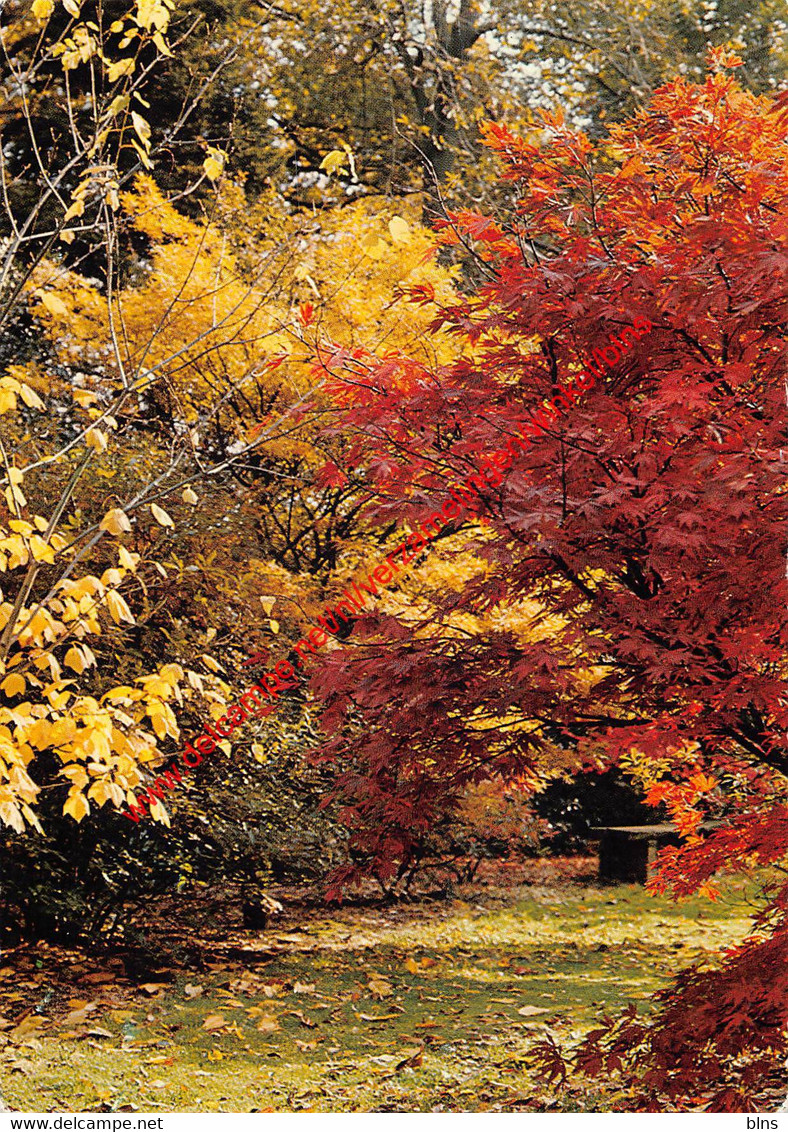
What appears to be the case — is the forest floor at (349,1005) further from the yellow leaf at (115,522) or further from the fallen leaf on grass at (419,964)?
the yellow leaf at (115,522)

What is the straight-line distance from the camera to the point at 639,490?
2.00 meters

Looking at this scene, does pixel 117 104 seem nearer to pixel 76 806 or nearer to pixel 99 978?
pixel 76 806

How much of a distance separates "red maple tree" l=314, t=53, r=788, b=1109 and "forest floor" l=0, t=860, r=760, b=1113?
3.04ft

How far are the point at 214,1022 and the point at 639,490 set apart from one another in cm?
242

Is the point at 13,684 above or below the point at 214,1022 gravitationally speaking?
above

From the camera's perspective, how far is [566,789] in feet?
18.8

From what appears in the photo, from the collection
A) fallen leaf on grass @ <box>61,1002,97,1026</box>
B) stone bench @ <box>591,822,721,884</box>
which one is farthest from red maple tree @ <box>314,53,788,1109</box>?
stone bench @ <box>591,822,721,884</box>

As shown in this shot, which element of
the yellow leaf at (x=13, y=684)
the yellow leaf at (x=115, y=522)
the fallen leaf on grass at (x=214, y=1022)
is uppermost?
the yellow leaf at (x=115, y=522)

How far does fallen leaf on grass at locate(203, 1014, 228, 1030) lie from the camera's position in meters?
3.46

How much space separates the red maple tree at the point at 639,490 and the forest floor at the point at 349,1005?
927 millimetres

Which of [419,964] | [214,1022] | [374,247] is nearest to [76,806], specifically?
[214,1022]

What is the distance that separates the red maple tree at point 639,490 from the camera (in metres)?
1.98

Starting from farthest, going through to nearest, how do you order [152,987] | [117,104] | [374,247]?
1. [374,247]
2. [152,987]
3. [117,104]

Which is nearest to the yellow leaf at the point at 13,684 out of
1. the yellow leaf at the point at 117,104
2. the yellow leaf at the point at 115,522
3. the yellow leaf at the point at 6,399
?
the yellow leaf at the point at 115,522
